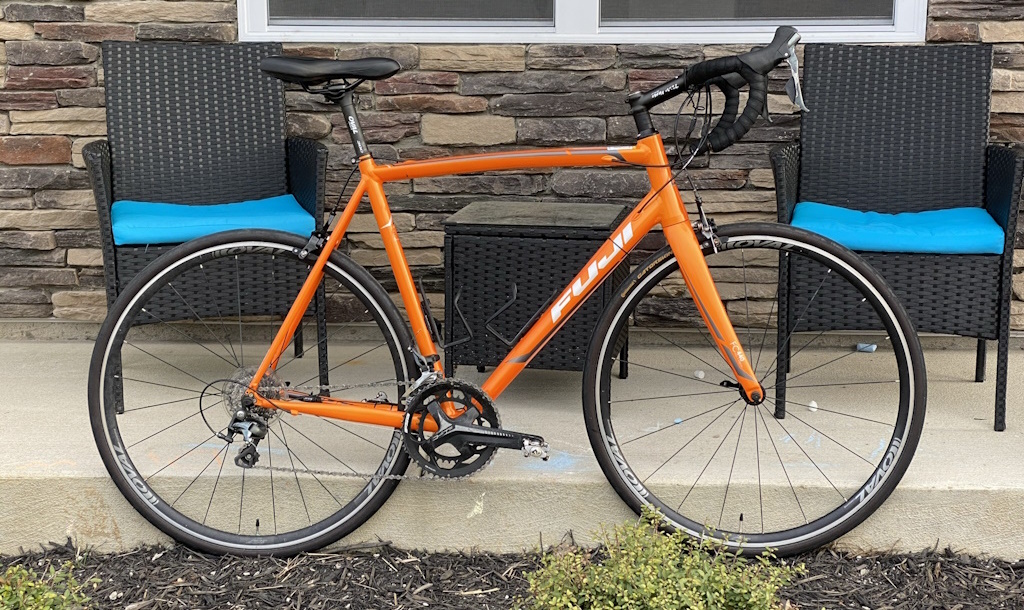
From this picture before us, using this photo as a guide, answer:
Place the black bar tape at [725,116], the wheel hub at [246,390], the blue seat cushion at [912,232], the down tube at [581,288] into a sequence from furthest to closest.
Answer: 1. the blue seat cushion at [912,232]
2. the wheel hub at [246,390]
3. the down tube at [581,288]
4. the black bar tape at [725,116]

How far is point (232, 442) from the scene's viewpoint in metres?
2.40

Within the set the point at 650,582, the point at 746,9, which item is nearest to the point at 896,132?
the point at 746,9

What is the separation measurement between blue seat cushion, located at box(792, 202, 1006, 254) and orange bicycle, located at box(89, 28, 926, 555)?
11 cm

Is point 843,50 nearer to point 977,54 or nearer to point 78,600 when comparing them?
point 977,54

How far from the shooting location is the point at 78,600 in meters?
2.08

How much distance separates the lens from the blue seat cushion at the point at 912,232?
2.64m

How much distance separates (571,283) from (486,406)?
32cm

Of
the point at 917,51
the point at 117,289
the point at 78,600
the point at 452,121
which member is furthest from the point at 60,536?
the point at 917,51

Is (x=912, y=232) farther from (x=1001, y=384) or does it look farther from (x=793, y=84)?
(x=793, y=84)

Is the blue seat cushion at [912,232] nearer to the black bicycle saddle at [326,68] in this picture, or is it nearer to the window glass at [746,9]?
the window glass at [746,9]

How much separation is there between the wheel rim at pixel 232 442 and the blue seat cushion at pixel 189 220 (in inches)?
4.2

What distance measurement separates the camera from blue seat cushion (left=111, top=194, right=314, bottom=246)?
2.77m

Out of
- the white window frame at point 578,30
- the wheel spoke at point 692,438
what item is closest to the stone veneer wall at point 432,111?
the white window frame at point 578,30

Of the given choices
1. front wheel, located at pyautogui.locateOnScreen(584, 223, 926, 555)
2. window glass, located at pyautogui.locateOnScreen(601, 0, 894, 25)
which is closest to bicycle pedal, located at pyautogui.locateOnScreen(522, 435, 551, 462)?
front wheel, located at pyautogui.locateOnScreen(584, 223, 926, 555)
